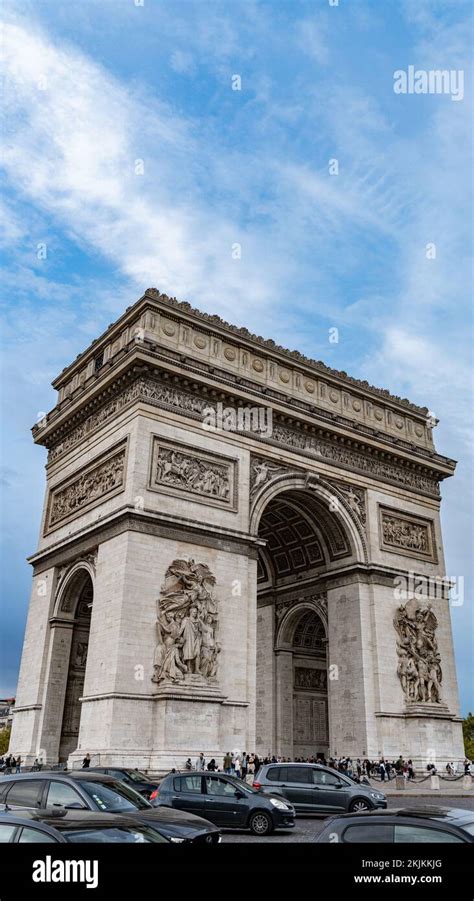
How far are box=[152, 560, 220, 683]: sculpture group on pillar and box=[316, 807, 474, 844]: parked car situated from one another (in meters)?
18.8

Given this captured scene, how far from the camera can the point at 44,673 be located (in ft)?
92.8

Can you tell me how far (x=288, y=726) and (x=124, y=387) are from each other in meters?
17.5

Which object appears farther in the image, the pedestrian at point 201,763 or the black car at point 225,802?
the pedestrian at point 201,763

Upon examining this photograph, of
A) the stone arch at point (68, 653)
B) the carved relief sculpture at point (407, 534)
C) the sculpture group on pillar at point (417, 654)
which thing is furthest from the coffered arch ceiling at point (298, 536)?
the stone arch at point (68, 653)

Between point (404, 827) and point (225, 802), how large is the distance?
10.1m

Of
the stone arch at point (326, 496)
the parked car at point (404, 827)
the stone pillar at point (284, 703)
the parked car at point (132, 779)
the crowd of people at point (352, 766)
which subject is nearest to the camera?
the parked car at point (404, 827)

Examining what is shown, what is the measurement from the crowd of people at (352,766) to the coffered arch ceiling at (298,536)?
8.52 meters

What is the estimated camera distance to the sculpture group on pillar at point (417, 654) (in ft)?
102

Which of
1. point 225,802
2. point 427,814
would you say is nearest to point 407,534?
point 225,802

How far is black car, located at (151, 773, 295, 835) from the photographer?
14.2 metres

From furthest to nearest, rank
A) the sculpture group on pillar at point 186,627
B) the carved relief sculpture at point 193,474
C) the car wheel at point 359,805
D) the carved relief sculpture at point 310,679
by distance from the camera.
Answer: the carved relief sculpture at point 310,679, the carved relief sculpture at point 193,474, the sculpture group on pillar at point 186,627, the car wheel at point 359,805

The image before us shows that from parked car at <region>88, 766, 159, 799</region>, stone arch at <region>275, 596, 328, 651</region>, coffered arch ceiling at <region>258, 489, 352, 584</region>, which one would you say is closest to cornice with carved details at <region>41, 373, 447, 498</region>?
coffered arch ceiling at <region>258, 489, 352, 584</region>
